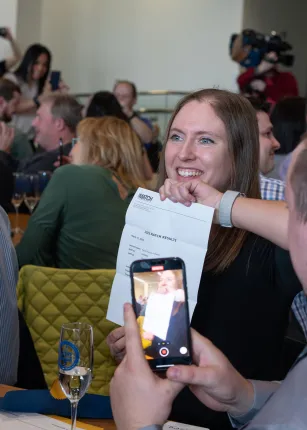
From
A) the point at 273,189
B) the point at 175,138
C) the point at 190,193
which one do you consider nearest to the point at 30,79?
the point at 273,189

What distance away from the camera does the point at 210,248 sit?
6.57ft

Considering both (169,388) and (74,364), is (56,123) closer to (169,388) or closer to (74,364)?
(74,364)

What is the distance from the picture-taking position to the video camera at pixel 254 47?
25.7 feet

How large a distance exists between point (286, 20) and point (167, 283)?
9129 millimetres

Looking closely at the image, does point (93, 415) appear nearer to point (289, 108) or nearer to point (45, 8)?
point (289, 108)

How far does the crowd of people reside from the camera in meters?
1.19

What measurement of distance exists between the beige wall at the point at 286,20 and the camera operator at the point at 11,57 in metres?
2.66

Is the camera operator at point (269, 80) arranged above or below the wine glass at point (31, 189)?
above

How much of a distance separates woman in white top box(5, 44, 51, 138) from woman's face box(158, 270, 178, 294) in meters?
6.88

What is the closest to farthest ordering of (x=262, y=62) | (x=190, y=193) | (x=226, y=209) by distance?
(x=226, y=209) < (x=190, y=193) < (x=262, y=62)

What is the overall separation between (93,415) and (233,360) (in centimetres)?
45

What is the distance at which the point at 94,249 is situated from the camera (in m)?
3.48

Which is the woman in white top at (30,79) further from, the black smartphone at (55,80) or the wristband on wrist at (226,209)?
the wristband on wrist at (226,209)

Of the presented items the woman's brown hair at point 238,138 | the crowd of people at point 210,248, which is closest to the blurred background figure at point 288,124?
the crowd of people at point 210,248
